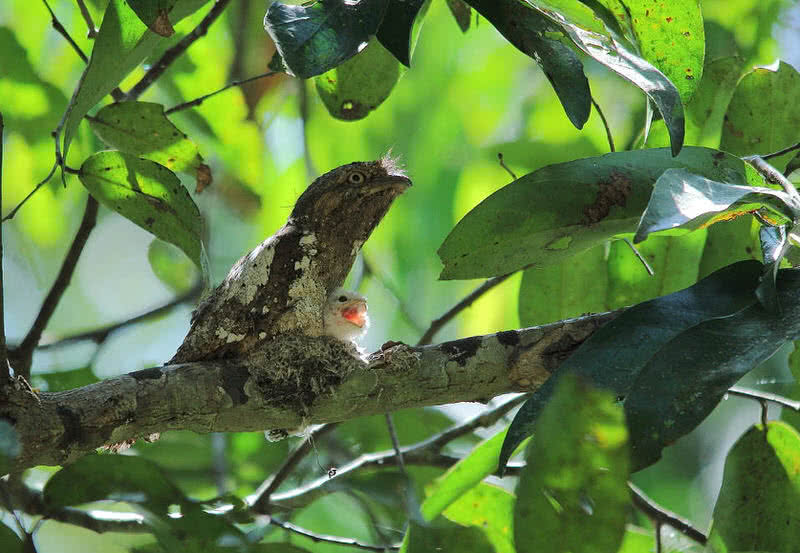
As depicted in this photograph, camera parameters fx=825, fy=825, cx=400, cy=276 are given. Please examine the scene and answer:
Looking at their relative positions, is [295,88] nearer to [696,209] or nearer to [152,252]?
[152,252]

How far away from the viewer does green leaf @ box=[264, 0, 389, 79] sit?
1461 millimetres

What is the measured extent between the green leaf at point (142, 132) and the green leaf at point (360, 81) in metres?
0.43

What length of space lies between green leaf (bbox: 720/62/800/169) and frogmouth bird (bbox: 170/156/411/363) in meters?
0.93

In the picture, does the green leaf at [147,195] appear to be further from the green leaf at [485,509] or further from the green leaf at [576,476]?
the green leaf at [576,476]

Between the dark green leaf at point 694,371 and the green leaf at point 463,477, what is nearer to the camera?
the dark green leaf at point 694,371

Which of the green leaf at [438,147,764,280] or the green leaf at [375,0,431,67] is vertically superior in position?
the green leaf at [375,0,431,67]

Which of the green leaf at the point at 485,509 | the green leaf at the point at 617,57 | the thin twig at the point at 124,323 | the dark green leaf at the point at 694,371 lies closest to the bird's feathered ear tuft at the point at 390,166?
the green leaf at the point at 617,57

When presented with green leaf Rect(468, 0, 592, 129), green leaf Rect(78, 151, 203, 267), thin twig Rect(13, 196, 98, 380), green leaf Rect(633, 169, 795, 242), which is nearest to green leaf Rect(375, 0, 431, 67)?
green leaf Rect(468, 0, 592, 129)

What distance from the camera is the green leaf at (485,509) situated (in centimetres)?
170

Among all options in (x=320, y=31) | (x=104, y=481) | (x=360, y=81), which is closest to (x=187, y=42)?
(x=360, y=81)

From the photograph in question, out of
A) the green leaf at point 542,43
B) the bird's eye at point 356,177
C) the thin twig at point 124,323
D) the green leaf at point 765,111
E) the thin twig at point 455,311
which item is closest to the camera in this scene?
the green leaf at point 542,43

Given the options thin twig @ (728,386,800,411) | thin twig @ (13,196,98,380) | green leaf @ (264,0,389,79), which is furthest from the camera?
thin twig @ (13,196,98,380)

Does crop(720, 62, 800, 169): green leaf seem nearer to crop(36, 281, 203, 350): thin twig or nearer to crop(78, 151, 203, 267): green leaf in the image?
crop(78, 151, 203, 267): green leaf

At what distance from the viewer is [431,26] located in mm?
5020
